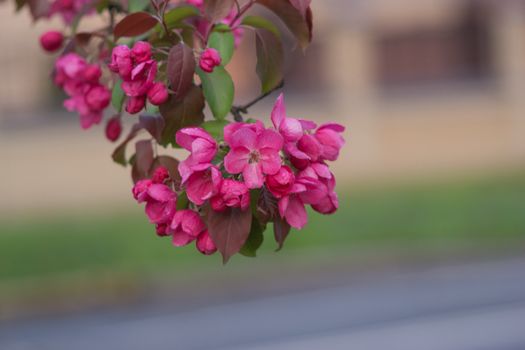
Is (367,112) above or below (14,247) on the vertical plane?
above

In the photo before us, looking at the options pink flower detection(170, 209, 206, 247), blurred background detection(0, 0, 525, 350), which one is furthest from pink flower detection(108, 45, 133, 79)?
blurred background detection(0, 0, 525, 350)

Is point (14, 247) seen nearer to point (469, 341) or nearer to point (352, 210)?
point (352, 210)

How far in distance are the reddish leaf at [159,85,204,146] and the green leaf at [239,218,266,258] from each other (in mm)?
171

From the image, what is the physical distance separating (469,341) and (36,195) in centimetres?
791

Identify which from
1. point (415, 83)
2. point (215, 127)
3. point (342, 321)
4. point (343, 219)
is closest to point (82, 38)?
point (215, 127)

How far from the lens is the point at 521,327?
7266 mm

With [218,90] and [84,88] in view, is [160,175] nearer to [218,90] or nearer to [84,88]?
[218,90]

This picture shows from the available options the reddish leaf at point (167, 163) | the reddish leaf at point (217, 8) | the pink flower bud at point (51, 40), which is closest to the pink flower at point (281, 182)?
the reddish leaf at point (167, 163)

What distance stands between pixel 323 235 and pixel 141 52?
30.3 ft

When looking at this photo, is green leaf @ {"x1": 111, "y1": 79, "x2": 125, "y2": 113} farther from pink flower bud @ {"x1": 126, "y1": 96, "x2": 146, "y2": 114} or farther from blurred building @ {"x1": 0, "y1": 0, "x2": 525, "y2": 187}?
blurred building @ {"x1": 0, "y1": 0, "x2": 525, "y2": 187}

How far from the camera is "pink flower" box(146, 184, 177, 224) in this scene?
1.40 metres

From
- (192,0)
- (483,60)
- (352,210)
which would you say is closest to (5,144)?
(352,210)

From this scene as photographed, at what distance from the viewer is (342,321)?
786 cm

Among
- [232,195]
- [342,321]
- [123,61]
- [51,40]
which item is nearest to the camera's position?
[232,195]
